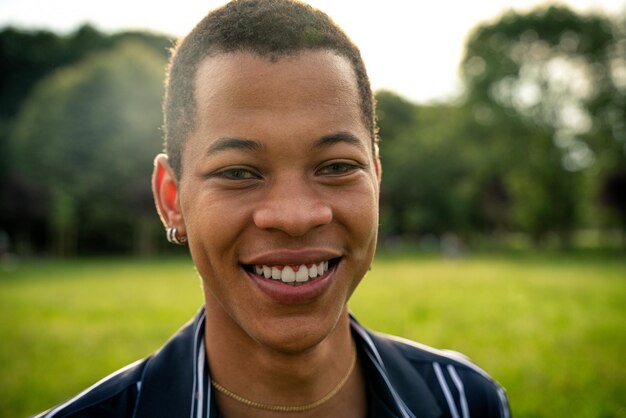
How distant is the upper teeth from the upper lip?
0.7 inches

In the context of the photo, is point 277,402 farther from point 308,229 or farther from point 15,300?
point 15,300

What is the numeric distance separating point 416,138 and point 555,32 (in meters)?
14.1

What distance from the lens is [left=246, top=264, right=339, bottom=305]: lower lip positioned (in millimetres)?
1882

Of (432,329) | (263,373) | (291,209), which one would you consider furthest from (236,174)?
(432,329)

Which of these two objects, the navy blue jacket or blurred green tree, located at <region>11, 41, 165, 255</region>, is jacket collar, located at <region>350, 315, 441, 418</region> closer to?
A: the navy blue jacket

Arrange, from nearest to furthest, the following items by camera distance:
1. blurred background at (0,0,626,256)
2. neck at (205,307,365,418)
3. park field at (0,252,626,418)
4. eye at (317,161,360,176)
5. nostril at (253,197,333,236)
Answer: nostril at (253,197,333,236), eye at (317,161,360,176), neck at (205,307,365,418), park field at (0,252,626,418), blurred background at (0,0,626,256)

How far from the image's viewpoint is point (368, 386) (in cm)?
232

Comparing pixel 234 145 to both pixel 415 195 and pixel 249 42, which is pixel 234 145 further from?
pixel 415 195

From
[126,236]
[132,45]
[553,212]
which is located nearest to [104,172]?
[126,236]

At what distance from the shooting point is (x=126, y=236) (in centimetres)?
3931

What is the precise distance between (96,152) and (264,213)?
135 ft

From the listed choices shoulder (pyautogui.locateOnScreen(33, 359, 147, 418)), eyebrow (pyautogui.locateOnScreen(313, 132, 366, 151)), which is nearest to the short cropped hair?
eyebrow (pyautogui.locateOnScreen(313, 132, 366, 151))

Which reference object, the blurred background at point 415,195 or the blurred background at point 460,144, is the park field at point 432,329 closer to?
the blurred background at point 415,195

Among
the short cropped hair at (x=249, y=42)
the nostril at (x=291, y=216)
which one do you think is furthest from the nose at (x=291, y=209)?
the short cropped hair at (x=249, y=42)
